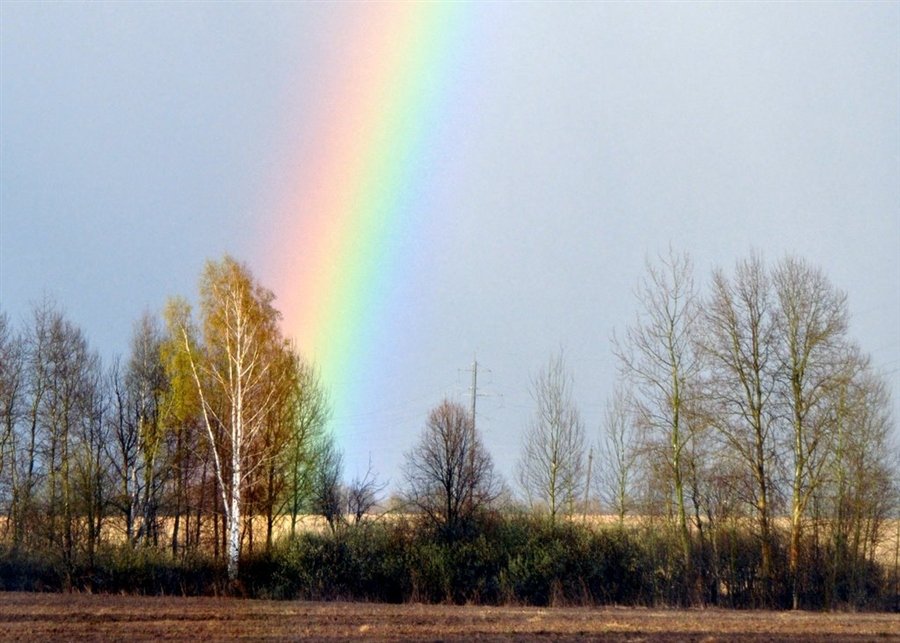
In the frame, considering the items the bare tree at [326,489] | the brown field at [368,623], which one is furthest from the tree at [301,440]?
the brown field at [368,623]

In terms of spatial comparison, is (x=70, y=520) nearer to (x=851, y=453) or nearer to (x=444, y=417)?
(x=444, y=417)

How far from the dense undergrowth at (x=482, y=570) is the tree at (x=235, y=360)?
11.4 ft

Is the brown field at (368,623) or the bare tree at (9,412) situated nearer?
the brown field at (368,623)

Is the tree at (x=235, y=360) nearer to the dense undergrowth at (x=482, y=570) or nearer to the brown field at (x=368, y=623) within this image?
the dense undergrowth at (x=482, y=570)

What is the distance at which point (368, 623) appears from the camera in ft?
65.3

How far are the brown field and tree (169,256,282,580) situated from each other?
31.9 feet

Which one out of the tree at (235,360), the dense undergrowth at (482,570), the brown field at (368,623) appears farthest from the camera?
the tree at (235,360)

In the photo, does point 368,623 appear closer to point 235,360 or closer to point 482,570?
point 482,570

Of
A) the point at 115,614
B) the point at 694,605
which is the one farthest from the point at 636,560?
the point at 115,614

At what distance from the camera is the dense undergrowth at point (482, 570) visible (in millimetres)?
30547

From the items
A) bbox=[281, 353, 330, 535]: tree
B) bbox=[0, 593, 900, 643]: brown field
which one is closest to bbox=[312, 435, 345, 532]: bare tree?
bbox=[281, 353, 330, 535]: tree

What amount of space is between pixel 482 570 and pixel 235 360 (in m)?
12.8

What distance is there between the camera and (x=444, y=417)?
Result: 39.6 m

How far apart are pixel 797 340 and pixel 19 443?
38000mm
